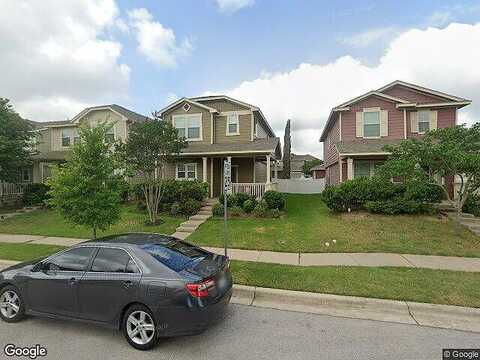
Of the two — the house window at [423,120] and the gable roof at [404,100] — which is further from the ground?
the gable roof at [404,100]

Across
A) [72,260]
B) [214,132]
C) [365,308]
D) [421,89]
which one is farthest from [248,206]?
[421,89]

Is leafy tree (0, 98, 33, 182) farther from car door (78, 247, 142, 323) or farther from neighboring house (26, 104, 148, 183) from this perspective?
car door (78, 247, 142, 323)

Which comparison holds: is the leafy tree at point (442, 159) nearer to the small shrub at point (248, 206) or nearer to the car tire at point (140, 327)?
the small shrub at point (248, 206)

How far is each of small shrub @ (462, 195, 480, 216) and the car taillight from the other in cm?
1399

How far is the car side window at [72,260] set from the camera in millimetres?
4324

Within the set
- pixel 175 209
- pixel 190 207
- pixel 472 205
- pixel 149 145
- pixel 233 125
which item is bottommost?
pixel 175 209

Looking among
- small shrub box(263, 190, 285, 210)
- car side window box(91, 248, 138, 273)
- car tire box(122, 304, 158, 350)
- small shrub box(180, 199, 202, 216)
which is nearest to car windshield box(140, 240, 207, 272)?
car side window box(91, 248, 138, 273)

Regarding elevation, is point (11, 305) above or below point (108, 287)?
below

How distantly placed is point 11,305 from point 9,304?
42mm

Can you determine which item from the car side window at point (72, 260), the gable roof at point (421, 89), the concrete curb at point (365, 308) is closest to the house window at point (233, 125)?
the gable roof at point (421, 89)

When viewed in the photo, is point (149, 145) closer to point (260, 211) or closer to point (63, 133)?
point (260, 211)

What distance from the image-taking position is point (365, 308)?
4.91 m

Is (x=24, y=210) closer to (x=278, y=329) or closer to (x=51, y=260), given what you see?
(x=51, y=260)

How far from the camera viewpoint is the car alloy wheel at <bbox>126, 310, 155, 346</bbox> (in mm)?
3719
